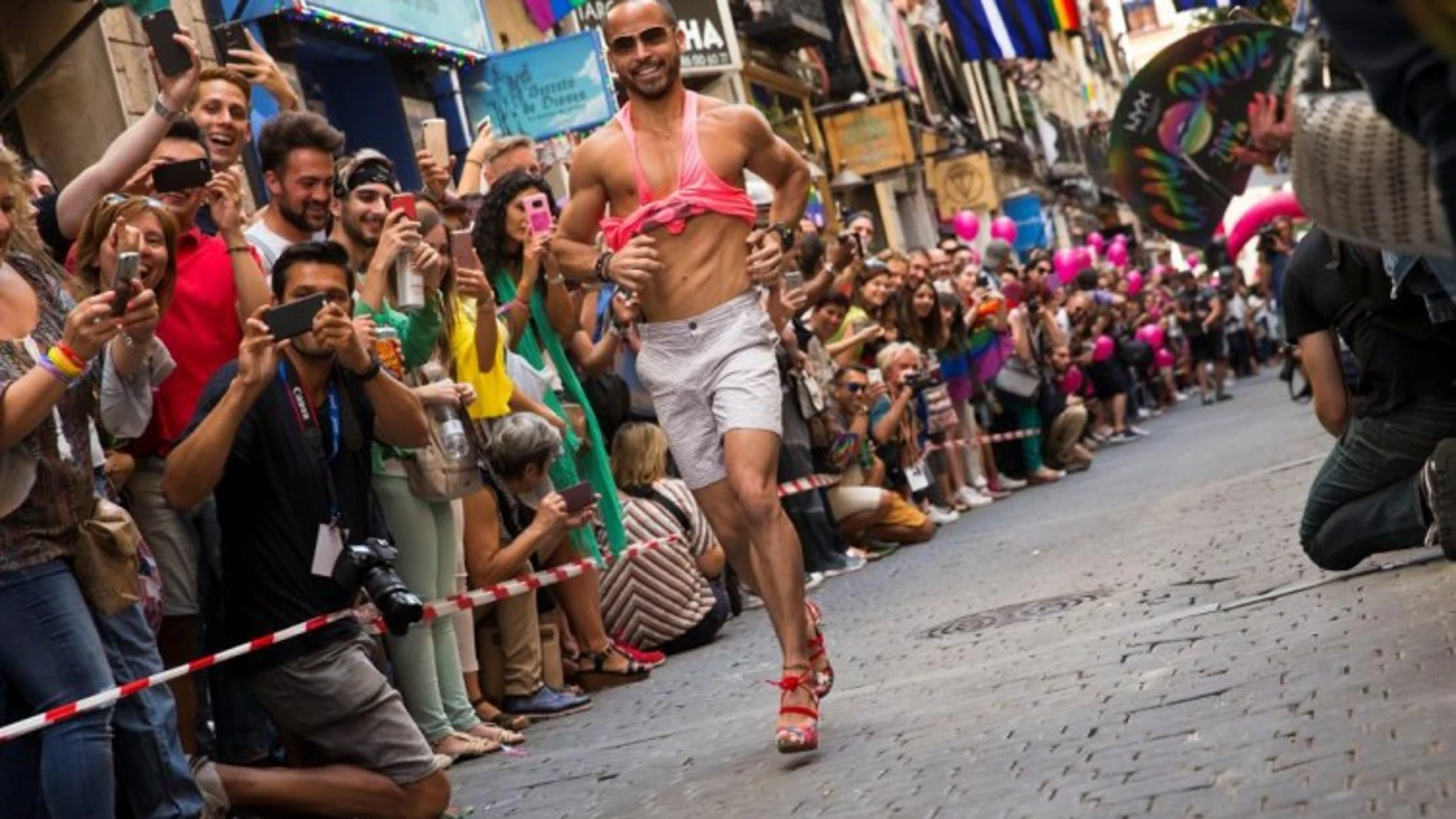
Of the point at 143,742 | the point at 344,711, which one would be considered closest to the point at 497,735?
the point at 344,711

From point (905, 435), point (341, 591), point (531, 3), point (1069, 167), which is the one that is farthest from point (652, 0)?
point (1069, 167)

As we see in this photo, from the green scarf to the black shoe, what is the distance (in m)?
4.08

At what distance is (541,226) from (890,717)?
12.9 feet

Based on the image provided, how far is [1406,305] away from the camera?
8.52 m

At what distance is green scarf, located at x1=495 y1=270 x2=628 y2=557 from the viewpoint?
37.4ft

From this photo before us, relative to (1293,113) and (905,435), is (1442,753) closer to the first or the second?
(1293,113)

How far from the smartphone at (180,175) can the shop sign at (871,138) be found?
31699 mm

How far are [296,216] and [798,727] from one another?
2.90 metres

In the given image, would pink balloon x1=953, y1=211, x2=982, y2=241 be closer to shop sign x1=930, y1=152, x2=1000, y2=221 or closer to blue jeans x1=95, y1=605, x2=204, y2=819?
shop sign x1=930, y1=152, x2=1000, y2=221

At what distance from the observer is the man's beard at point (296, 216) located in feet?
29.4

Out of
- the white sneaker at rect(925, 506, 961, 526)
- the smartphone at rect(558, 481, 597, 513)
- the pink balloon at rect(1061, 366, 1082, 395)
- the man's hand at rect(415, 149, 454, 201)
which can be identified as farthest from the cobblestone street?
the pink balloon at rect(1061, 366, 1082, 395)

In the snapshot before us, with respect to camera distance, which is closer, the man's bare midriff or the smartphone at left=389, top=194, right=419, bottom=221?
the man's bare midriff

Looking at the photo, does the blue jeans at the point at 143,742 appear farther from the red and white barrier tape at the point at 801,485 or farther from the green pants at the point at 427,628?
the red and white barrier tape at the point at 801,485

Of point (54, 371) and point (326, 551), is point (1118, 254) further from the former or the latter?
point (54, 371)
